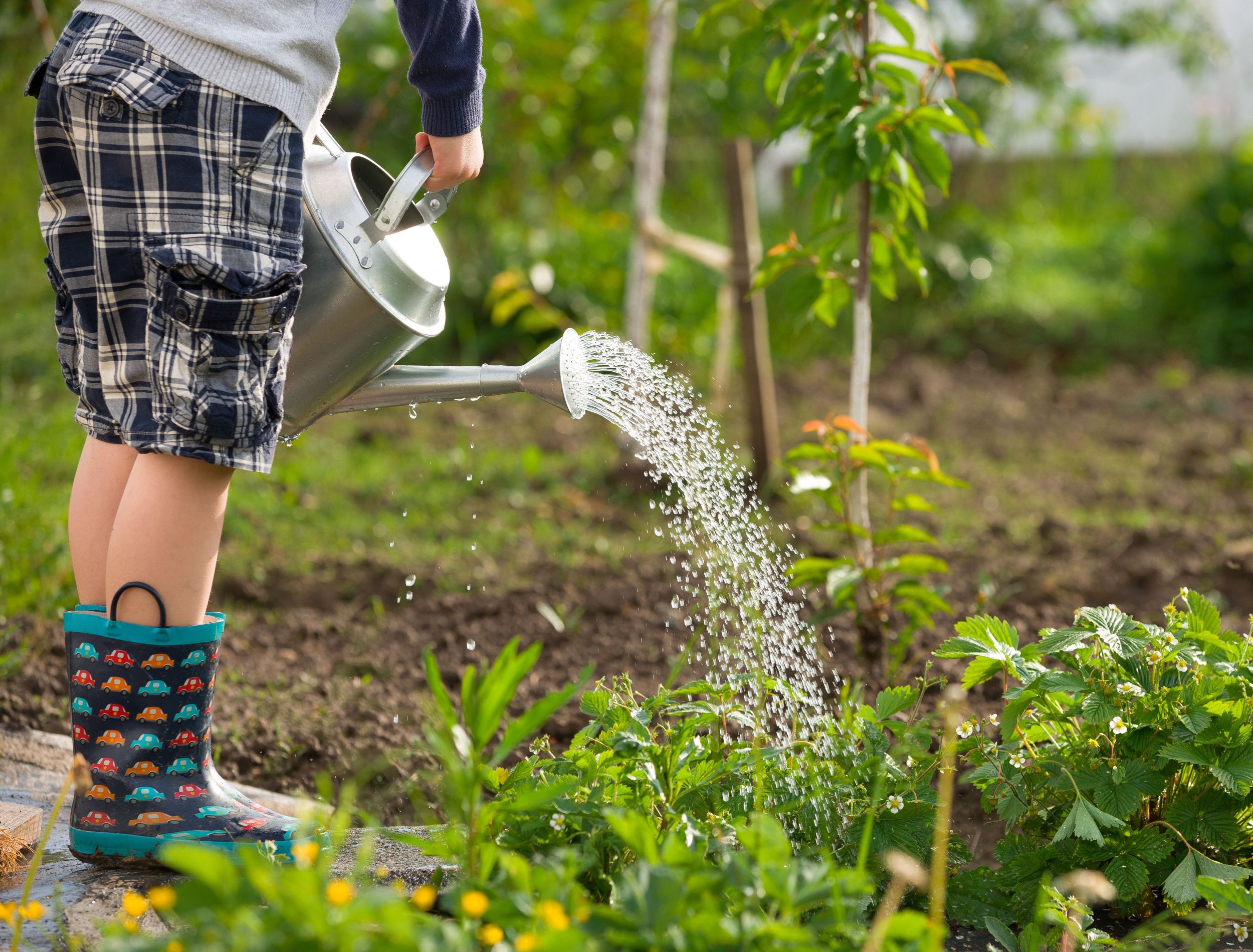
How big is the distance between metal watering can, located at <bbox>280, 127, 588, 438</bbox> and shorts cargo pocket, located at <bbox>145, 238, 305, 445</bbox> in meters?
0.11

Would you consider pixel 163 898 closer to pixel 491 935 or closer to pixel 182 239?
pixel 491 935

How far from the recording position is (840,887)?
35.2 inches


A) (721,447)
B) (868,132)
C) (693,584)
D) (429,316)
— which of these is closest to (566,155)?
(721,447)

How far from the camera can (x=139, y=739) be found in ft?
4.50

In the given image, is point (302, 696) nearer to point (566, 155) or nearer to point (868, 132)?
point (868, 132)

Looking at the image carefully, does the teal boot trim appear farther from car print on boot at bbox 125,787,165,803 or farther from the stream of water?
the stream of water

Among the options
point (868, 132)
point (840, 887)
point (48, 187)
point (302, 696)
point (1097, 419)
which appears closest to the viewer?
point (840, 887)

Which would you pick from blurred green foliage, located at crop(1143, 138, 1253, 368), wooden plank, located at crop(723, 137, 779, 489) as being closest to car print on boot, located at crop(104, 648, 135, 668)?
wooden plank, located at crop(723, 137, 779, 489)

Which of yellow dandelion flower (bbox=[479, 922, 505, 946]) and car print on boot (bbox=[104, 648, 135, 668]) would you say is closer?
yellow dandelion flower (bbox=[479, 922, 505, 946])

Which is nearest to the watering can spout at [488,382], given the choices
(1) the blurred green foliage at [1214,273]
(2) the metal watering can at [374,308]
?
(2) the metal watering can at [374,308]

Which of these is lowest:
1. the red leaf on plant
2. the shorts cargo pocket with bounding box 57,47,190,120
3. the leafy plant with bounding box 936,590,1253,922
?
the leafy plant with bounding box 936,590,1253,922

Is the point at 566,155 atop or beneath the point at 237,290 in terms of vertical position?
atop

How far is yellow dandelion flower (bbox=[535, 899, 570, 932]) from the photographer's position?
0.77 meters

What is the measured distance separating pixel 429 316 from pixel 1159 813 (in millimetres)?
1061
